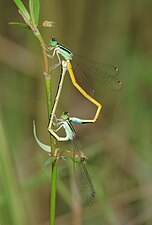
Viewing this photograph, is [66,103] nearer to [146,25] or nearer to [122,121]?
[122,121]

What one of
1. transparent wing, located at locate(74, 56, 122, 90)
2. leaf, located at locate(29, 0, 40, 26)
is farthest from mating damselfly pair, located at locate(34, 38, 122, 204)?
leaf, located at locate(29, 0, 40, 26)

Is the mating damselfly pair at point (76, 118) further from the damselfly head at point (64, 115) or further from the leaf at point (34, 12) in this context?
the leaf at point (34, 12)

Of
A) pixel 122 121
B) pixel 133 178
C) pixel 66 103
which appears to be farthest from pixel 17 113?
pixel 133 178

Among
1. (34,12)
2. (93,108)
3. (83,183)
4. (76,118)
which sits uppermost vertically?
(34,12)

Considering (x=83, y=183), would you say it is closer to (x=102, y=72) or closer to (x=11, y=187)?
(x=11, y=187)

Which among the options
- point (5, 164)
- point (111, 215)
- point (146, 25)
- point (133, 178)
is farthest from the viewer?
point (146, 25)

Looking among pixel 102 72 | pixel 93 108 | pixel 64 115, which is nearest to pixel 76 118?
pixel 64 115
